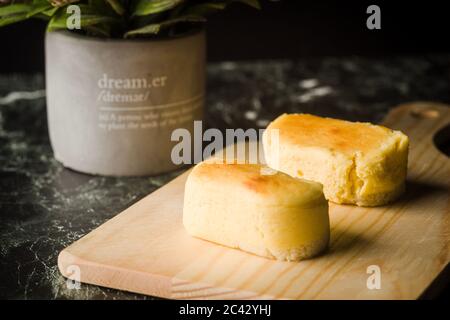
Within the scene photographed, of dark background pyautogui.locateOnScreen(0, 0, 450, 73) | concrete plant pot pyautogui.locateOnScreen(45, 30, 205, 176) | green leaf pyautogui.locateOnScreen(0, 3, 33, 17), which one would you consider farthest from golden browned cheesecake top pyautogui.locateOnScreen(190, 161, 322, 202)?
dark background pyautogui.locateOnScreen(0, 0, 450, 73)

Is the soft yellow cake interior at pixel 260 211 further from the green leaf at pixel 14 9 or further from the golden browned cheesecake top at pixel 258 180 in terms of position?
the green leaf at pixel 14 9

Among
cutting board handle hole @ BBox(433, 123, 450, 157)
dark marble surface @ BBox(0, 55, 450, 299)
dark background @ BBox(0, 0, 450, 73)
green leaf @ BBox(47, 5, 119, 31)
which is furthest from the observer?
dark background @ BBox(0, 0, 450, 73)

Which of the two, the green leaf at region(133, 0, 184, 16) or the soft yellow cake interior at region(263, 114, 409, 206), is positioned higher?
the green leaf at region(133, 0, 184, 16)

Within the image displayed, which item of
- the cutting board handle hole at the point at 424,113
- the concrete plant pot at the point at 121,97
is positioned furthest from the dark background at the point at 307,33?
the concrete plant pot at the point at 121,97

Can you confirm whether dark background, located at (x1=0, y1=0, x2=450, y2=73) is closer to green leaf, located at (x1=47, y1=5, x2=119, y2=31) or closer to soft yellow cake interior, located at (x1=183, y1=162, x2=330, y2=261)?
green leaf, located at (x1=47, y1=5, x2=119, y2=31)

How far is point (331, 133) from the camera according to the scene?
133 cm

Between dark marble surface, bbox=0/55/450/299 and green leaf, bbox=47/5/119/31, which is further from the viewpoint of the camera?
green leaf, bbox=47/5/119/31

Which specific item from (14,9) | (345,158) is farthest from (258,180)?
(14,9)

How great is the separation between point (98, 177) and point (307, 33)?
858 millimetres

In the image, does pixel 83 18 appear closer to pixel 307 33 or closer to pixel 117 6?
pixel 117 6

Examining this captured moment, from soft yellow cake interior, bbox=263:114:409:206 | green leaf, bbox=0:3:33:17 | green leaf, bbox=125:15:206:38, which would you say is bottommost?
soft yellow cake interior, bbox=263:114:409:206

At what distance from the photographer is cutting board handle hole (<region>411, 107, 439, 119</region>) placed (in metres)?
1.71

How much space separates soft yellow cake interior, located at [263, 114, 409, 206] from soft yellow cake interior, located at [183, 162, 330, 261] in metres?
0.14
